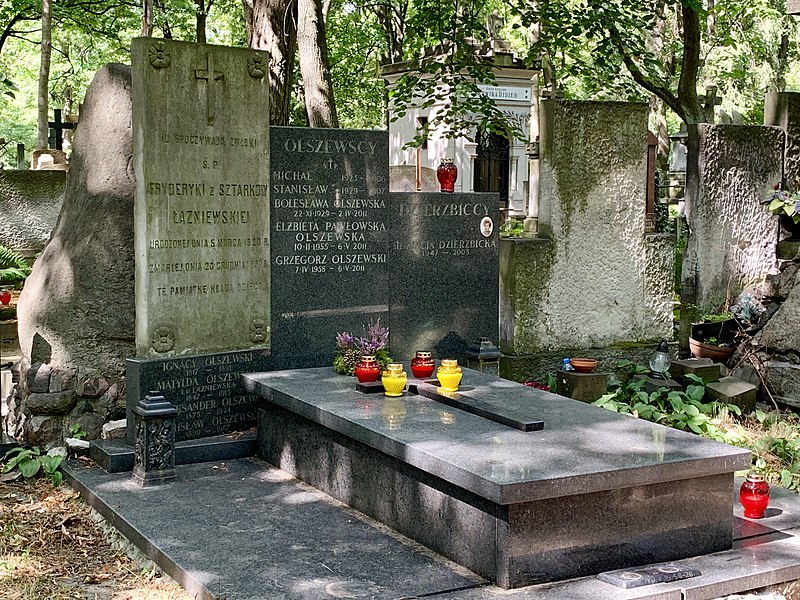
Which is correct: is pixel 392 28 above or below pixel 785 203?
above

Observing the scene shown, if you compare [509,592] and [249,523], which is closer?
[509,592]

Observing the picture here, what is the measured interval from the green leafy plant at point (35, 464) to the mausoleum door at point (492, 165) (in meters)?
12.4

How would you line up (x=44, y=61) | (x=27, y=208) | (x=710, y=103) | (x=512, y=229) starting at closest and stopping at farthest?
(x=710, y=103), (x=27, y=208), (x=512, y=229), (x=44, y=61)

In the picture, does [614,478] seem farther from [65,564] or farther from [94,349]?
[94,349]

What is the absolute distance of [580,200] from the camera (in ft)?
28.8

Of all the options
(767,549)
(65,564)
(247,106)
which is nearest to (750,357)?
(767,549)

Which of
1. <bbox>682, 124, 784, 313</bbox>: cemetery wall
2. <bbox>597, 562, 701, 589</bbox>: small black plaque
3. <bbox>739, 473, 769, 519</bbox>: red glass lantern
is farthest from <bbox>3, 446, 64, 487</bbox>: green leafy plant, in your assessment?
<bbox>682, 124, 784, 313</bbox>: cemetery wall

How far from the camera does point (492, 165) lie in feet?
61.5

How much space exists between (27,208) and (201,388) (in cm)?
864

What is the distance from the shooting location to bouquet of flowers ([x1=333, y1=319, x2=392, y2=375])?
265 inches

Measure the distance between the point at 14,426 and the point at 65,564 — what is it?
7.06ft

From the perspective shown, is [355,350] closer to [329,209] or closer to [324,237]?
[324,237]

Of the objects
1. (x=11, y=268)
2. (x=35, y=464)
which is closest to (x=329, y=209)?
(x=35, y=464)

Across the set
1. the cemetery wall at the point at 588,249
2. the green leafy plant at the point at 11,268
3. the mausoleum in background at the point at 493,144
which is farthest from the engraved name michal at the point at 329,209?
the mausoleum in background at the point at 493,144
